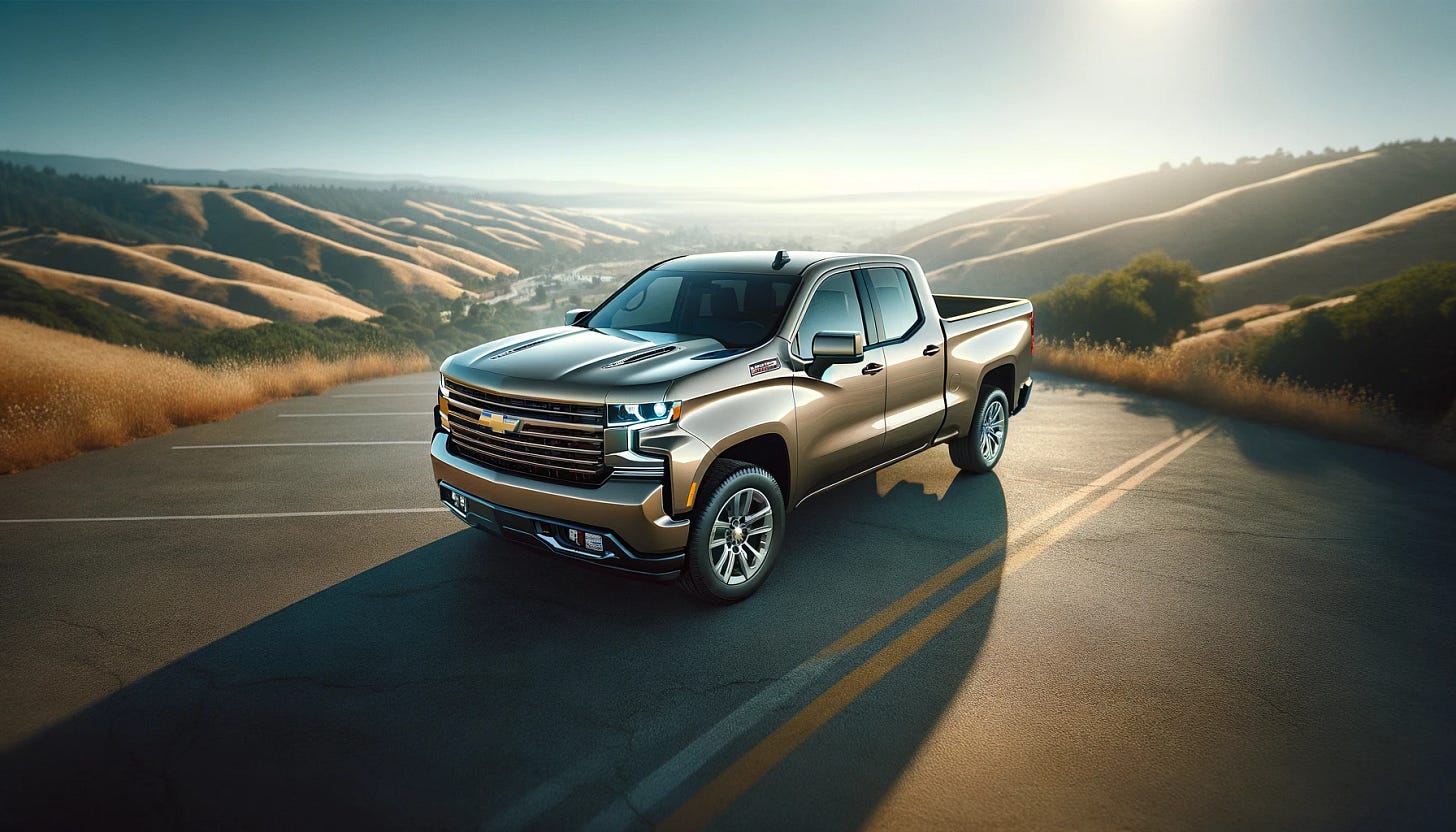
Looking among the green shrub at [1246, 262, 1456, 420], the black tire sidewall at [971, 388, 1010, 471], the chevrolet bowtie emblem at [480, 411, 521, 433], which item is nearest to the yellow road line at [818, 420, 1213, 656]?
the black tire sidewall at [971, 388, 1010, 471]

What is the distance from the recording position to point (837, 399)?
16.8 feet

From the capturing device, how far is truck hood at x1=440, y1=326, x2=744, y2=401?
4121mm

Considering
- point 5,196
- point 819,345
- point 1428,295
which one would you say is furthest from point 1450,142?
point 5,196

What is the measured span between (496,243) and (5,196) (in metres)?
80.6

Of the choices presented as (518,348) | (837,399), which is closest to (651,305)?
(518,348)

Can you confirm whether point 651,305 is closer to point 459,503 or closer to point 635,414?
point 635,414

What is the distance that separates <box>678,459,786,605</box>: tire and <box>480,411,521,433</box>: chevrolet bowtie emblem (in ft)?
3.68

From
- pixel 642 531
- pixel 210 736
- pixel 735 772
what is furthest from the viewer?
pixel 642 531

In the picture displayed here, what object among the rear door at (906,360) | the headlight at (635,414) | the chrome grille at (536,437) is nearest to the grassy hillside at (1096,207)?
the rear door at (906,360)

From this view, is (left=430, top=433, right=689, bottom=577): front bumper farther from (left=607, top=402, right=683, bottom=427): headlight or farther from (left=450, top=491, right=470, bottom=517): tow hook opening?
(left=607, top=402, right=683, bottom=427): headlight

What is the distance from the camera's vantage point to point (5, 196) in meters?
128

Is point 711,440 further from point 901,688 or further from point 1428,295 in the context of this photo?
point 1428,295

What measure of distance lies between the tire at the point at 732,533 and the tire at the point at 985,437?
114 inches

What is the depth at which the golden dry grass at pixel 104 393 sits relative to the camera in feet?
28.3
